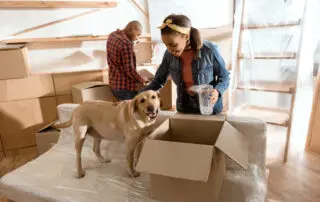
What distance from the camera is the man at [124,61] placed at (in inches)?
82.0

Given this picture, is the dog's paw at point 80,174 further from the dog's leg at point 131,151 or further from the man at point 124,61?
the man at point 124,61

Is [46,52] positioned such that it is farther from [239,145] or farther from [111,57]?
[239,145]

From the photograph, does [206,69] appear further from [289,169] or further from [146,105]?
[289,169]

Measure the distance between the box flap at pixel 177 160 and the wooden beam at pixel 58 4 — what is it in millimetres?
2331

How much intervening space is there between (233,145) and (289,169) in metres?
1.40

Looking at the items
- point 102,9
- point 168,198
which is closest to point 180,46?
point 168,198

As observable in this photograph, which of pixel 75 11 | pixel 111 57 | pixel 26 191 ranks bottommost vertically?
pixel 26 191

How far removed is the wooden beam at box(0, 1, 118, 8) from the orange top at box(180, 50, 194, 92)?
190cm

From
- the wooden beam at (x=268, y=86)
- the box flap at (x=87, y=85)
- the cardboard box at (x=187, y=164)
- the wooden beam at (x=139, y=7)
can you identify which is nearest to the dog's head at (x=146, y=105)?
the cardboard box at (x=187, y=164)

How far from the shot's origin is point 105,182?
48.0 inches

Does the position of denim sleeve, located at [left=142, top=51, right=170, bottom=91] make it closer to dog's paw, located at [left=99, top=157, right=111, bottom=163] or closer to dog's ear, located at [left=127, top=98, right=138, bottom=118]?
dog's ear, located at [left=127, top=98, right=138, bottom=118]

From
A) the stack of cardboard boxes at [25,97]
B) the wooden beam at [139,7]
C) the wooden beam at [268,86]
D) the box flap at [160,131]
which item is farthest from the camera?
the wooden beam at [139,7]

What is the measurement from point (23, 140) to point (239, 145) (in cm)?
233

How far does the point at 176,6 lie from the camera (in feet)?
10.1
